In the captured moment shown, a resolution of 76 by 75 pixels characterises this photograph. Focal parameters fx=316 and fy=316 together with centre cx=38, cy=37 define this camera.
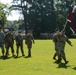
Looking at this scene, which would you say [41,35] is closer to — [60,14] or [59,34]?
[60,14]

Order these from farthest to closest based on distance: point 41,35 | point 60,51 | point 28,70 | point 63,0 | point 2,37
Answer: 1. point 63,0
2. point 41,35
3. point 2,37
4. point 60,51
5. point 28,70

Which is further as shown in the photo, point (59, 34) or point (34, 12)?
point (34, 12)

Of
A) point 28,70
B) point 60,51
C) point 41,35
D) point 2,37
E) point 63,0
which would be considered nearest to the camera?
point 28,70

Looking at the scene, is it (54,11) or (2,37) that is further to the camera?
(54,11)

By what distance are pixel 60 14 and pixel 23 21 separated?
10945mm

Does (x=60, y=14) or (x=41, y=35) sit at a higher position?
(x=60, y=14)

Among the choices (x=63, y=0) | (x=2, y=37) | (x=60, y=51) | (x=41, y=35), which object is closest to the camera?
(x=60, y=51)

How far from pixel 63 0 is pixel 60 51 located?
245 feet

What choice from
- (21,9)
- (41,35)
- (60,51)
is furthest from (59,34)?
(21,9)

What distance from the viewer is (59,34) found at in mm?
17266

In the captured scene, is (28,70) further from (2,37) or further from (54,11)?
(54,11)

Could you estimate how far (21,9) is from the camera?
295 ft

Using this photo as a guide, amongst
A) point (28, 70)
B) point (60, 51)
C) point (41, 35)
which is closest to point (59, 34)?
point (60, 51)

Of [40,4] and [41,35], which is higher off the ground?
[40,4]
